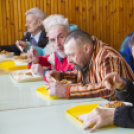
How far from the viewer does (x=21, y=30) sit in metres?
4.84

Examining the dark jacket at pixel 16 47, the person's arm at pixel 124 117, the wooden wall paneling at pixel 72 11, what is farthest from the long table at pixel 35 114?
the wooden wall paneling at pixel 72 11

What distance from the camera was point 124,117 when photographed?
99 centimetres

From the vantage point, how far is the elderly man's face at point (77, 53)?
62.7 inches

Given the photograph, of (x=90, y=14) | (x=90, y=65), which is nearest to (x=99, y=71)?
(x=90, y=65)

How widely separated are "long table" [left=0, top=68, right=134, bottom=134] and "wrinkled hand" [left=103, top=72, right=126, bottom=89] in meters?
0.21

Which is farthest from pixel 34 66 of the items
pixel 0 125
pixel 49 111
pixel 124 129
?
pixel 124 129

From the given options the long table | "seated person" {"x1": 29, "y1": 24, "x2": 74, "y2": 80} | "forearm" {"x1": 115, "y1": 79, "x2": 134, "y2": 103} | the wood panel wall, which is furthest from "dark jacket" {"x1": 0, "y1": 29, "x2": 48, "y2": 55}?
"forearm" {"x1": 115, "y1": 79, "x2": 134, "y2": 103}

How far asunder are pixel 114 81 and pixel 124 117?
0.63 ft

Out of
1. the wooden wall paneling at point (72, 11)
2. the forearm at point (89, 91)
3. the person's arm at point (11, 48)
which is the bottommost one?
the person's arm at point (11, 48)

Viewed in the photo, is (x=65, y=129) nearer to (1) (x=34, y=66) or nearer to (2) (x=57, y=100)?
(2) (x=57, y=100)

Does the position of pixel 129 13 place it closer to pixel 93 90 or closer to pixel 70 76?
pixel 70 76

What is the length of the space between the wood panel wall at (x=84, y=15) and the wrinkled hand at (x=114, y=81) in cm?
390

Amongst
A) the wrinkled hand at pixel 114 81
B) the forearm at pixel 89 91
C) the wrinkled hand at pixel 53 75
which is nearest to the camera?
the wrinkled hand at pixel 114 81

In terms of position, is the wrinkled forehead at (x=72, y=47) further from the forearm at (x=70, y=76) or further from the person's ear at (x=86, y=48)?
the forearm at (x=70, y=76)
